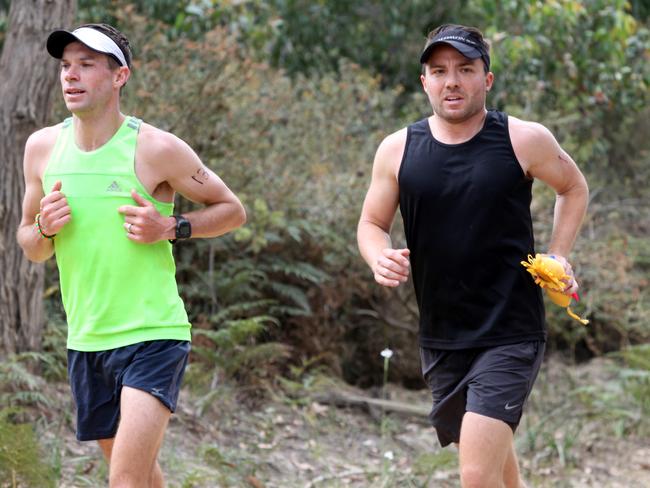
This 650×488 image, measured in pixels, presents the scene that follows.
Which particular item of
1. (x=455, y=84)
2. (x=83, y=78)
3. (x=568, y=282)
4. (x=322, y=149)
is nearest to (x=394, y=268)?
(x=568, y=282)

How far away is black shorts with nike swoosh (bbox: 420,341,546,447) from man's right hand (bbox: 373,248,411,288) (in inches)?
24.0

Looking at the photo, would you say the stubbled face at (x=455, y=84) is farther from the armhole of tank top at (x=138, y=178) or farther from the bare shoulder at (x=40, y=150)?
the bare shoulder at (x=40, y=150)

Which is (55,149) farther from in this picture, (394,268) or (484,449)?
(484,449)

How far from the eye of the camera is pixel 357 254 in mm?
9133

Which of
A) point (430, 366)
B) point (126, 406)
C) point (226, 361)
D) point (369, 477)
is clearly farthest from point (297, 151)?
point (126, 406)

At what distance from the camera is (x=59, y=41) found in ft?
14.5

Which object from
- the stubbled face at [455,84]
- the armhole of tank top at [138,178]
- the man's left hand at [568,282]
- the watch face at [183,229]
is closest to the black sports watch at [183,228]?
the watch face at [183,229]

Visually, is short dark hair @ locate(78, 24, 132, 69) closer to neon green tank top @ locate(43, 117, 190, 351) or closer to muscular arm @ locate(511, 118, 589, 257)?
neon green tank top @ locate(43, 117, 190, 351)

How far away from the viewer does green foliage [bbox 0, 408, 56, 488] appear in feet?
18.5

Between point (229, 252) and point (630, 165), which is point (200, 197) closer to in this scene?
point (229, 252)

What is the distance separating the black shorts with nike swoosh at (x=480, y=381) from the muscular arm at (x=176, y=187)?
1171 millimetres

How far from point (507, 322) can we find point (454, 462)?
2.64 meters

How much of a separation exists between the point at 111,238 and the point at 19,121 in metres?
2.66

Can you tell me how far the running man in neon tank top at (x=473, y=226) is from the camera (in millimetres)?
4637
